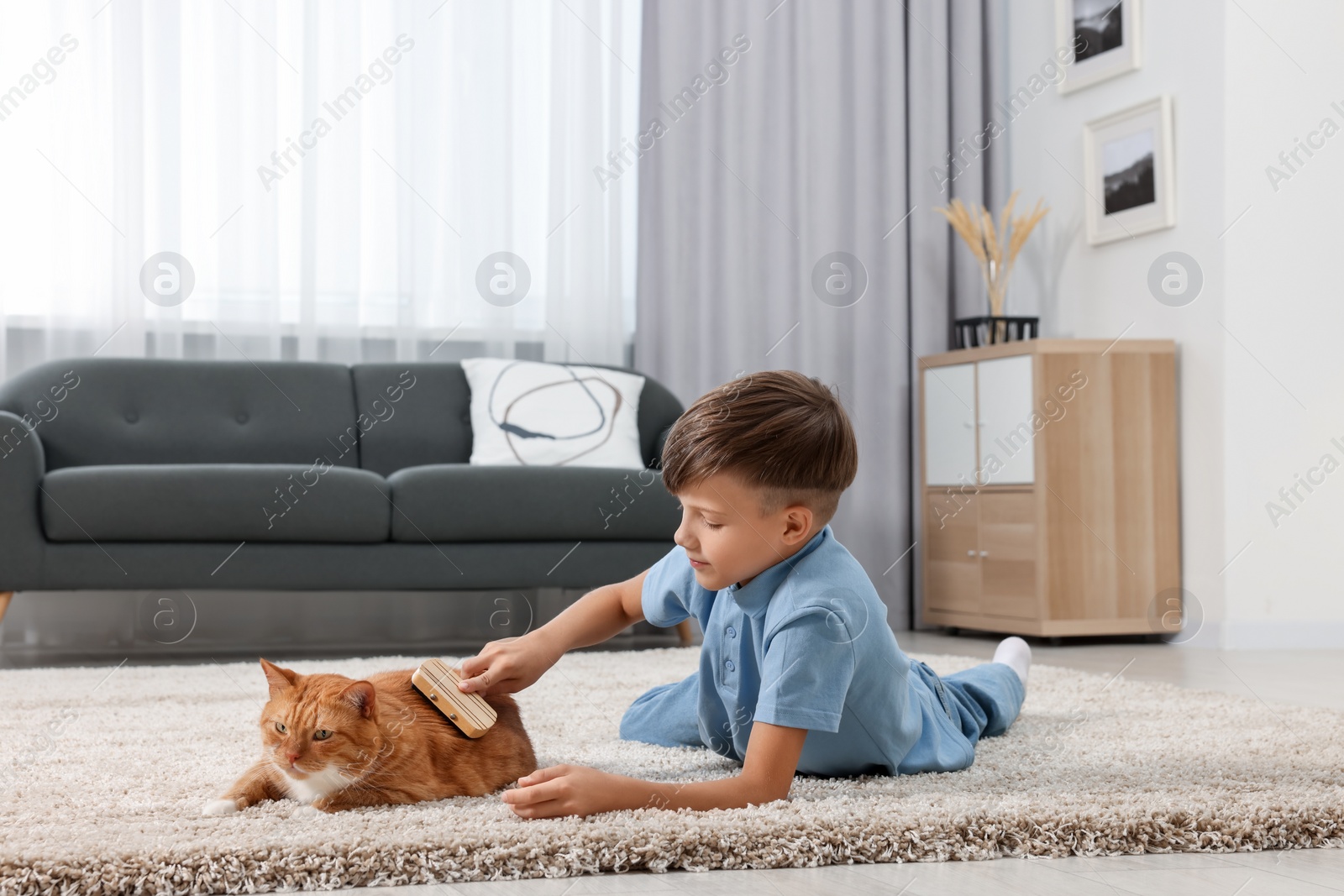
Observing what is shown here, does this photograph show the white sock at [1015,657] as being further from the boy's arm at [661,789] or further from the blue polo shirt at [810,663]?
the boy's arm at [661,789]

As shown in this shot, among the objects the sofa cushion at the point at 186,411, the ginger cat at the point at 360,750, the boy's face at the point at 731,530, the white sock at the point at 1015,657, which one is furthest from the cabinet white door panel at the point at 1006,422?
the ginger cat at the point at 360,750

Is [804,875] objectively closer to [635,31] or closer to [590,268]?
[590,268]

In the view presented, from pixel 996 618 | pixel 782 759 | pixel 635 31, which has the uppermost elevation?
pixel 635 31

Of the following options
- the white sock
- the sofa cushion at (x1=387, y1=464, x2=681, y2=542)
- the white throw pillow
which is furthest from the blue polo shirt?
the white throw pillow

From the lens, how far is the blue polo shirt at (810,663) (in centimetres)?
108

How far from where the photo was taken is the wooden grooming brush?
110 centimetres

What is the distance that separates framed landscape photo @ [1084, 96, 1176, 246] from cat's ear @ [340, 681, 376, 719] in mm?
2880

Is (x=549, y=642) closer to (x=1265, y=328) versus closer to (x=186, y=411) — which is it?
(x=186, y=411)

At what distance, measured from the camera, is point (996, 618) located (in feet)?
10.7

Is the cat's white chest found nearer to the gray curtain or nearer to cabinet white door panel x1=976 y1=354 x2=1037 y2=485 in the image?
cabinet white door panel x1=976 y1=354 x2=1037 y2=485

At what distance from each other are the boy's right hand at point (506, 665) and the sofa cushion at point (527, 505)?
1464 mm

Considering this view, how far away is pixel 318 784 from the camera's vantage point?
103 centimetres

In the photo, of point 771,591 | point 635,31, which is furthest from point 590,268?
point 771,591

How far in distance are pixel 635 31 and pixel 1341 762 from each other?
122 inches
